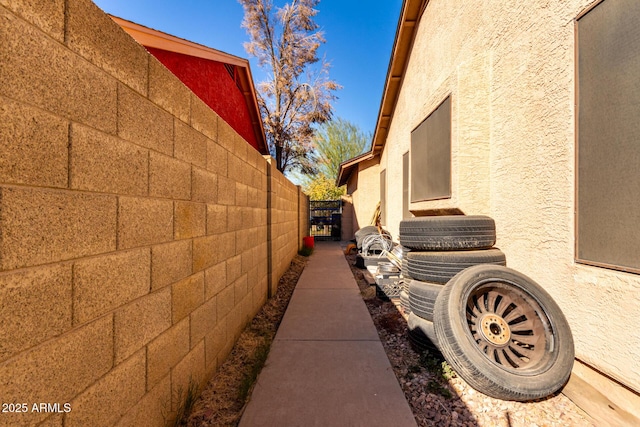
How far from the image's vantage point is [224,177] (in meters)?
2.80

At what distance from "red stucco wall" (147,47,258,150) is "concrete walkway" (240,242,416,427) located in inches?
202

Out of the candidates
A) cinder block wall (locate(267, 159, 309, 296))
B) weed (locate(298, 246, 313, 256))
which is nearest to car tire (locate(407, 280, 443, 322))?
cinder block wall (locate(267, 159, 309, 296))

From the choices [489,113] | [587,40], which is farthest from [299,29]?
[587,40]

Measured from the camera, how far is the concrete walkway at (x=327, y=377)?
2033mm

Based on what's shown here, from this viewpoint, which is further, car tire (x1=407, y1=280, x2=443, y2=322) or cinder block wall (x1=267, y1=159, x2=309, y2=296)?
cinder block wall (x1=267, y1=159, x2=309, y2=296)

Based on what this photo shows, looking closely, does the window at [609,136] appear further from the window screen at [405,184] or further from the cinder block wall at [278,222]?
the window screen at [405,184]

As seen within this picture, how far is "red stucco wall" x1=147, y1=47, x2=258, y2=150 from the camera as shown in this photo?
202 inches

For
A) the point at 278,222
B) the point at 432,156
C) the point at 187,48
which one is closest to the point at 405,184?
the point at 432,156

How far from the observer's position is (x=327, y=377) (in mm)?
2516

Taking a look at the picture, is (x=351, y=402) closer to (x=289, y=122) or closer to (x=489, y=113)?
(x=489, y=113)

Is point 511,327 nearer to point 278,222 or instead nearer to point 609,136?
point 609,136

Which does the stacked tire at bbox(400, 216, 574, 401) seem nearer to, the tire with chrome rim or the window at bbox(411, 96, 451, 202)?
the tire with chrome rim

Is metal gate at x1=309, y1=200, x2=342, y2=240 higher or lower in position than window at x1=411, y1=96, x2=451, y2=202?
lower

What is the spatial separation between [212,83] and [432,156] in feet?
18.2
